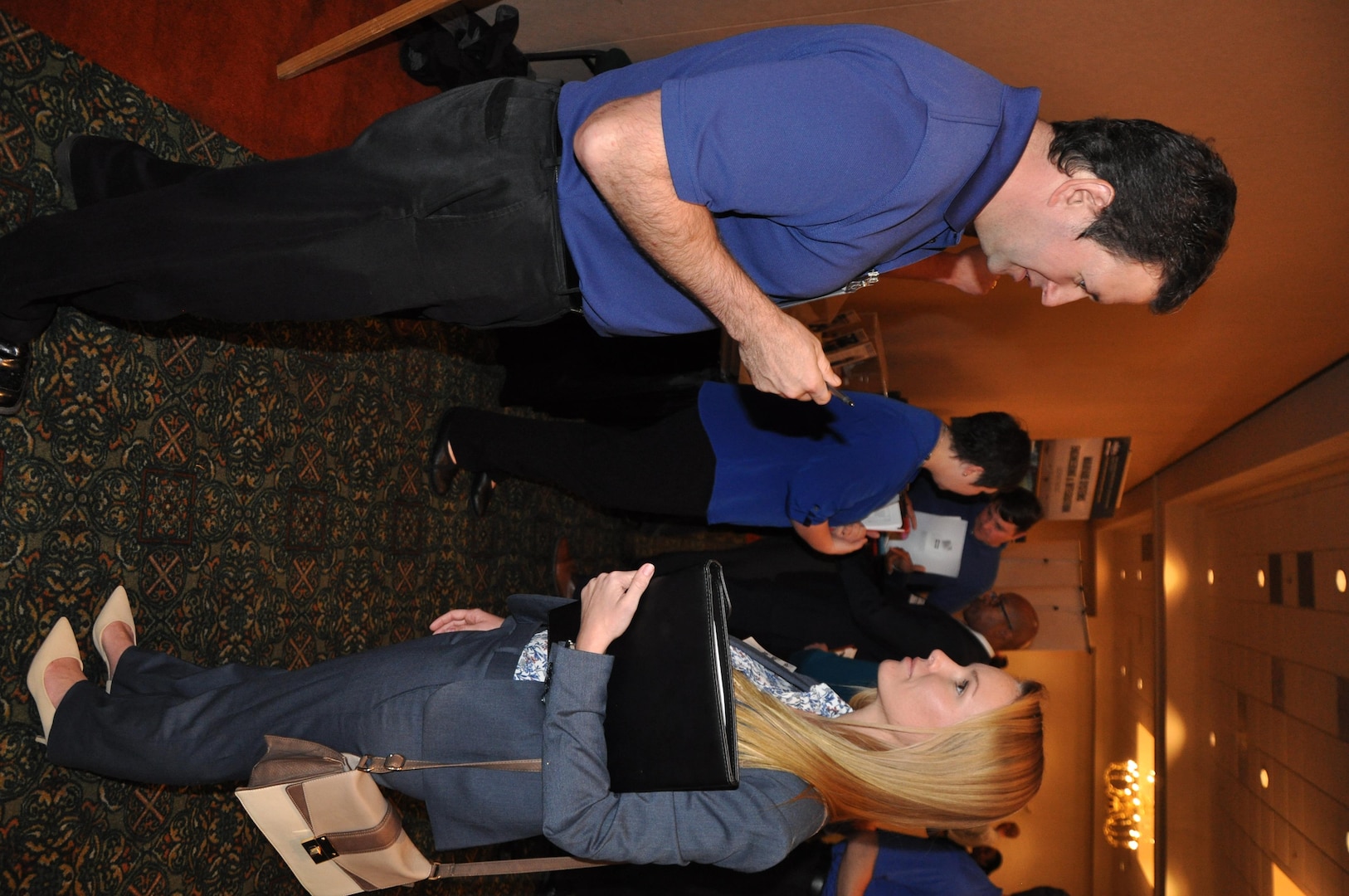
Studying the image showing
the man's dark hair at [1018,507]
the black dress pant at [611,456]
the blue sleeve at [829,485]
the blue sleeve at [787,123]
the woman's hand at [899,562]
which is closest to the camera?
the blue sleeve at [787,123]

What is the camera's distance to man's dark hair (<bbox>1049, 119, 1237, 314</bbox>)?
142cm

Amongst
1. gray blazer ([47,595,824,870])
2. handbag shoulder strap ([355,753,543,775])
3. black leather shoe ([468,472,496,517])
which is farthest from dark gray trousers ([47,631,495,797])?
black leather shoe ([468,472,496,517])

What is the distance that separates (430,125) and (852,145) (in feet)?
2.38

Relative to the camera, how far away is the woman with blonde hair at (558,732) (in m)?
1.63

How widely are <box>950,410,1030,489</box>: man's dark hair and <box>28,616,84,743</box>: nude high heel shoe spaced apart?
9.03 feet

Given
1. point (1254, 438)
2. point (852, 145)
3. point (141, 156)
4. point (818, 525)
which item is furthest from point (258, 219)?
point (1254, 438)

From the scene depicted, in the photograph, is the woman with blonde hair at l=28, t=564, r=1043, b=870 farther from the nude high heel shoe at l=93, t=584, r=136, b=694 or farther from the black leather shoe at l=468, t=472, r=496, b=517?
the black leather shoe at l=468, t=472, r=496, b=517

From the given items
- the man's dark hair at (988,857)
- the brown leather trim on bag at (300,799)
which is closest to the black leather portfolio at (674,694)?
the brown leather trim on bag at (300,799)

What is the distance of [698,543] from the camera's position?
5566 millimetres

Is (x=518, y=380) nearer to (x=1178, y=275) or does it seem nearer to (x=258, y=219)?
(x=258, y=219)

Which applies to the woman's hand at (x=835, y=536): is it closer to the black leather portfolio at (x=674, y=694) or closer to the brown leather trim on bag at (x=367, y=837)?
the black leather portfolio at (x=674, y=694)

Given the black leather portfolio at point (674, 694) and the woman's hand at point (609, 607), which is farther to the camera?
the woman's hand at point (609, 607)

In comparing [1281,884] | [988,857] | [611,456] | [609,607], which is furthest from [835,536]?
[988,857]

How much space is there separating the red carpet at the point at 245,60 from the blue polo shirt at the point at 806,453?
158 centimetres
